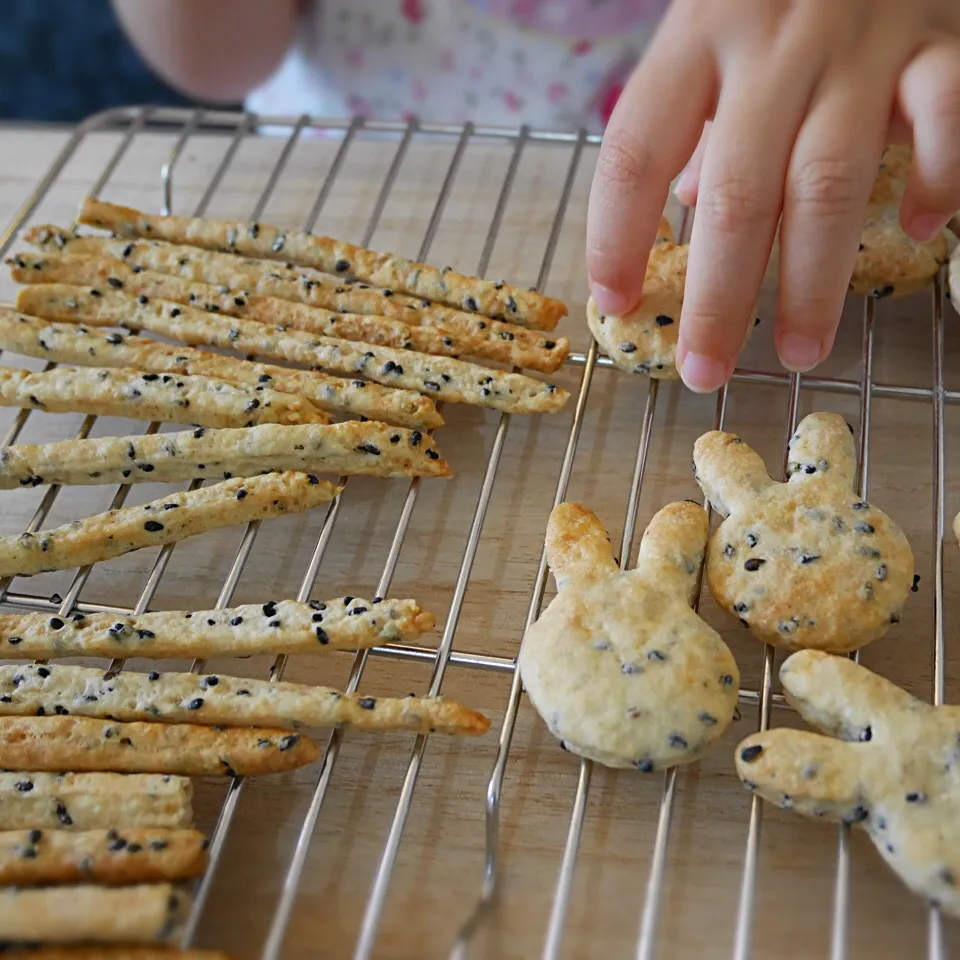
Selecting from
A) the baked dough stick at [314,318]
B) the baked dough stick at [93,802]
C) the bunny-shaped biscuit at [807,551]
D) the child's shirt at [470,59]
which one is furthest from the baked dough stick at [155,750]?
the child's shirt at [470,59]

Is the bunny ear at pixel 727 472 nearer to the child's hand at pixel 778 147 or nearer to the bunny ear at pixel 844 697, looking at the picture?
the child's hand at pixel 778 147

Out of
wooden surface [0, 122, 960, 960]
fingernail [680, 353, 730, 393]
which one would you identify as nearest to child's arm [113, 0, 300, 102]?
wooden surface [0, 122, 960, 960]

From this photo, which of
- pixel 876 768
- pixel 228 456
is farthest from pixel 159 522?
pixel 876 768

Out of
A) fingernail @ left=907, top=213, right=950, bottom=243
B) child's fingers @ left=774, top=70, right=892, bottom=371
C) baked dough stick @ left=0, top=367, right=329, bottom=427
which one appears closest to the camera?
child's fingers @ left=774, top=70, right=892, bottom=371

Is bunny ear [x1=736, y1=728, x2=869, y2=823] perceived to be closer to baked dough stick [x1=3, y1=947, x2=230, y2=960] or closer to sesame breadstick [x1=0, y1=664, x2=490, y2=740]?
sesame breadstick [x1=0, y1=664, x2=490, y2=740]

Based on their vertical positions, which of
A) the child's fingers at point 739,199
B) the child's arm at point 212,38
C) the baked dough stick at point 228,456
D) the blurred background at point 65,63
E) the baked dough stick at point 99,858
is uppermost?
the blurred background at point 65,63
